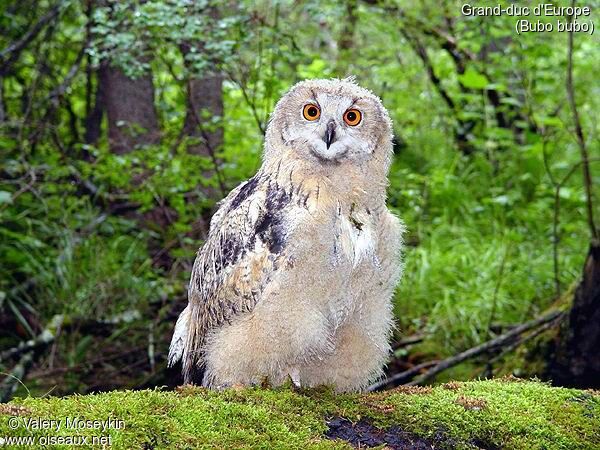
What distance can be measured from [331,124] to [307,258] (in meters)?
0.67

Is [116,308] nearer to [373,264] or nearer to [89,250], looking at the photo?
[89,250]

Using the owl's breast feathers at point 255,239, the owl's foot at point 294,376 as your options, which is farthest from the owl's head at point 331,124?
the owl's foot at point 294,376

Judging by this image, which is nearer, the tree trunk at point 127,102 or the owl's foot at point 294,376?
A: the owl's foot at point 294,376

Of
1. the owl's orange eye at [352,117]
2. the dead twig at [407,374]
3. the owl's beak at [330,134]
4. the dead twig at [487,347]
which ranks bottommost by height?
the dead twig at [407,374]

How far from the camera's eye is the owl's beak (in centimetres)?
354

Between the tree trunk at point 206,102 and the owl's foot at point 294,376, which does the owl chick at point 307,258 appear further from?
the tree trunk at point 206,102

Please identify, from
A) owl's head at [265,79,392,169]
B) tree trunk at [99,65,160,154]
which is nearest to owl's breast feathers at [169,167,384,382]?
owl's head at [265,79,392,169]

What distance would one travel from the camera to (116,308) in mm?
6906

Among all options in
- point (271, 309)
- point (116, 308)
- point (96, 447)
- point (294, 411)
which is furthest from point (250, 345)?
point (116, 308)

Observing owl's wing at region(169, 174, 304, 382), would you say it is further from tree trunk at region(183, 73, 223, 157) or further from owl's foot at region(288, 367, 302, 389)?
tree trunk at region(183, 73, 223, 157)

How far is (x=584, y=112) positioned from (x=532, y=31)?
3.50m

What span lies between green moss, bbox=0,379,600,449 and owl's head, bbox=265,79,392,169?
1.11 m

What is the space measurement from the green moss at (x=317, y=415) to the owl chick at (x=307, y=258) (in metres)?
0.27

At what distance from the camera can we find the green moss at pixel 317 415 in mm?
2508
